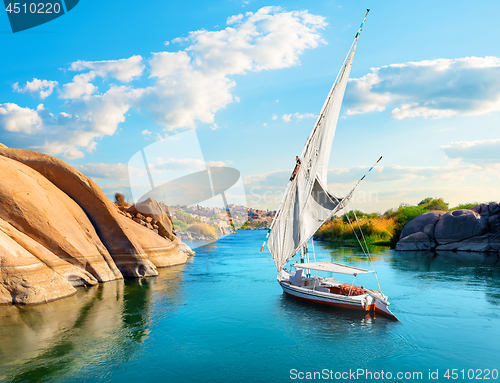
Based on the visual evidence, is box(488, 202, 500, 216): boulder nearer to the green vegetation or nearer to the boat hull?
the green vegetation

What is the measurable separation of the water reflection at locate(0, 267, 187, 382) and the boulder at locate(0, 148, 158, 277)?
186 inches

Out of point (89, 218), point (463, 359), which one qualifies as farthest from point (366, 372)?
point (89, 218)

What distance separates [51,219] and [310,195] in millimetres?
17003

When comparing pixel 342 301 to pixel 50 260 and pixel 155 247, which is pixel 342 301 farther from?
pixel 155 247

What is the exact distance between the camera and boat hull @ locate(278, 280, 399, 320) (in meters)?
15.9

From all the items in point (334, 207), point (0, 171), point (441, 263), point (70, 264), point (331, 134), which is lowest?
point (441, 263)

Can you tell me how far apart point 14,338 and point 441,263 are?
36.5 metres

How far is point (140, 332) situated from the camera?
13.8 meters

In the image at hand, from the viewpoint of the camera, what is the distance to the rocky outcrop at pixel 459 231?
41906 millimetres

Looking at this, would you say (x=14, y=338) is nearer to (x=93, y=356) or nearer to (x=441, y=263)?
(x=93, y=356)

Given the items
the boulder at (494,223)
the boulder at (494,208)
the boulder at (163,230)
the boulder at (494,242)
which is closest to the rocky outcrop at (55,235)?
the boulder at (163,230)

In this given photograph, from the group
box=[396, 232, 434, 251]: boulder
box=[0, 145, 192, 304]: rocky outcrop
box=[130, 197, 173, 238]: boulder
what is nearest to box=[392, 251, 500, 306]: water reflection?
box=[396, 232, 434, 251]: boulder

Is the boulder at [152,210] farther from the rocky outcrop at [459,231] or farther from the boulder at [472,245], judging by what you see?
the boulder at [472,245]

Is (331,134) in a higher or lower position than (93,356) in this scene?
higher
